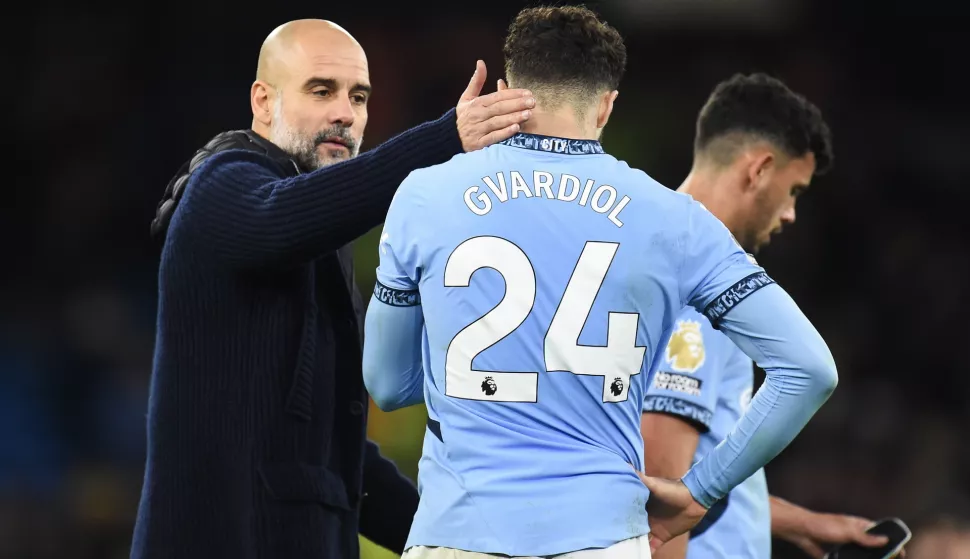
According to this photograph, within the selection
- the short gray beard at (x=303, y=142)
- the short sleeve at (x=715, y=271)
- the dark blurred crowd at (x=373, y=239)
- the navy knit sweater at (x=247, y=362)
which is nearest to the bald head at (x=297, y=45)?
the short gray beard at (x=303, y=142)

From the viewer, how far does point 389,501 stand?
155 inches

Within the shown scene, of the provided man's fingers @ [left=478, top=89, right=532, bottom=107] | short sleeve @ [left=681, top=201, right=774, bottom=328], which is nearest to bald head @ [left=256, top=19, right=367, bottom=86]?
man's fingers @ [left=478, top=89, right=532, bottom=107]

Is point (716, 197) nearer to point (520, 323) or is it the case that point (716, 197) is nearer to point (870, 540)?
point (870, 540)

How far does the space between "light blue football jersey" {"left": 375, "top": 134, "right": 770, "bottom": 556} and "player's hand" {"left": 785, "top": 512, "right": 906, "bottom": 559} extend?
1.68 meters

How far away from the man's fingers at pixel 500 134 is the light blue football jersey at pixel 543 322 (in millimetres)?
53

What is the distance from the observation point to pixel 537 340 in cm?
262

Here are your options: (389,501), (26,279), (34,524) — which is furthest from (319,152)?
(26,279)

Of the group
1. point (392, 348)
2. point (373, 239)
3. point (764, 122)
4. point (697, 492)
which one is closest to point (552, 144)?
point (392, 348)

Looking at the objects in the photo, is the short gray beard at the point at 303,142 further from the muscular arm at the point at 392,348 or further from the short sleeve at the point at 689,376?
the short sleeve at the point at 689,376

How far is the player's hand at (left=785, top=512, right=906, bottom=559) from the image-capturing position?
4.11 metres

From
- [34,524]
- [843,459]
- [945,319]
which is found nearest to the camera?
[34,524]

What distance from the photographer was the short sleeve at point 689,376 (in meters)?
3.45

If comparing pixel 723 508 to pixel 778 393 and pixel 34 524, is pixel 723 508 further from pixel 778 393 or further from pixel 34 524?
pixel 34 524

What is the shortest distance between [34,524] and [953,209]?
7149mm
